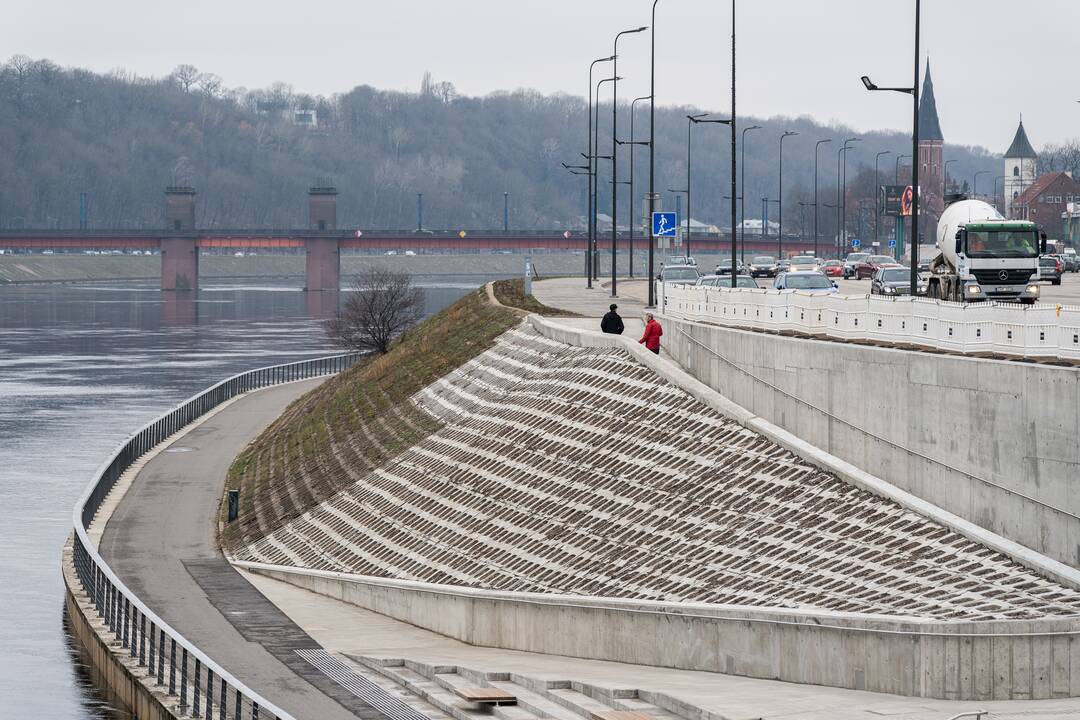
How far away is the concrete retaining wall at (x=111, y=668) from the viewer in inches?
1014

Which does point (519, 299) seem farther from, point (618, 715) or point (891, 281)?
point (618, 715)

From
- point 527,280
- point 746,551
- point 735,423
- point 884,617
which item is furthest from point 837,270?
point 884,617

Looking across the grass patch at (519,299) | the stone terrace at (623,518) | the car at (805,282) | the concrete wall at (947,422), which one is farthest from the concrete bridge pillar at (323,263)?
the concrete wall at (947,422)

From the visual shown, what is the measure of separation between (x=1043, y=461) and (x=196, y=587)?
1917cm

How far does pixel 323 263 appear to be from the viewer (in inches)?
7215

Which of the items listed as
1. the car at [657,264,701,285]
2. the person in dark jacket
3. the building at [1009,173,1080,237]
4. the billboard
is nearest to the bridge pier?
the billboard

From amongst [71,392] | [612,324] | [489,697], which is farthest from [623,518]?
[71,392]

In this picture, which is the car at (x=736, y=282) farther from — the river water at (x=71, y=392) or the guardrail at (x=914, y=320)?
the river water at (x=71, y=392)

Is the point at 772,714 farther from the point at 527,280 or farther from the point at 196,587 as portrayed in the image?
the point at 527,280

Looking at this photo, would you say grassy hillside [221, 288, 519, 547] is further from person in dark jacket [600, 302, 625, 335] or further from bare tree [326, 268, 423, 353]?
bare tree [326, 268, 423, 353]

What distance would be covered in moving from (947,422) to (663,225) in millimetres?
31304

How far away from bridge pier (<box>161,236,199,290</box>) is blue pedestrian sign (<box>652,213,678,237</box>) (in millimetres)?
130892

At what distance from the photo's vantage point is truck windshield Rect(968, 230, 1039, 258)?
40812mm

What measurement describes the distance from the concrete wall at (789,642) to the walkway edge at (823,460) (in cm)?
269
